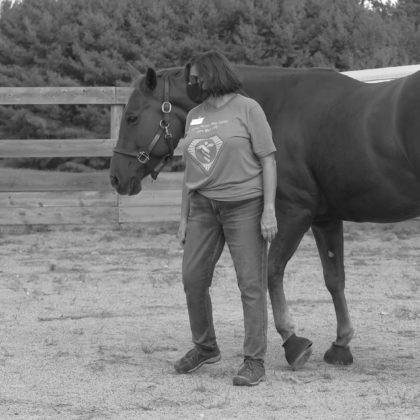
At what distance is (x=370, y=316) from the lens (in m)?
7.61

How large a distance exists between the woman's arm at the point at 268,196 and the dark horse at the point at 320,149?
1.27 feet

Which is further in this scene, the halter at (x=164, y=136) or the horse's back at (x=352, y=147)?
the halter at (x=164, y=136)

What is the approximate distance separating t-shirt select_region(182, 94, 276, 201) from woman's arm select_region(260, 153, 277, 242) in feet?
0.17

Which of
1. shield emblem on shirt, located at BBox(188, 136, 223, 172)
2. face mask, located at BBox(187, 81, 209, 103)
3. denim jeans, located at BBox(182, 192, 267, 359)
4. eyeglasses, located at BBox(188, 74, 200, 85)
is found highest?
eyeglasses, located at BBox(188, 74, 200, 85)

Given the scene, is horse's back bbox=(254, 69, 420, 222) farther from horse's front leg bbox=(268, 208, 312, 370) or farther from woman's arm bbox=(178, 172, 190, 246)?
woman's arm bbox=(178, 172, 190, 246)

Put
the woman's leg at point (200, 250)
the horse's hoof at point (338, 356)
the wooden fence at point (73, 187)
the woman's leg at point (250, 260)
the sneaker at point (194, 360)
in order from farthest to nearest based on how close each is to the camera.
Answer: the wooden fence at point (73, 187)
the horse's hoof at point (338, 356)
the sneaker at point (194, 360)
the woman's leg at point (200, 250)
the woman's leg at point (250, 260)

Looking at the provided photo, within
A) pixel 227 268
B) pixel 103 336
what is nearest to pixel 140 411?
pixel 103 336

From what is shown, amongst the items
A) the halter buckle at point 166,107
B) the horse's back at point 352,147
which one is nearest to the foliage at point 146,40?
the halter buckle at point 166,107

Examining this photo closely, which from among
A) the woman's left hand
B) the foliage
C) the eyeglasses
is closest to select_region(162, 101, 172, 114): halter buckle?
the eyeglasses

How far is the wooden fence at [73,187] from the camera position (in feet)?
41.1

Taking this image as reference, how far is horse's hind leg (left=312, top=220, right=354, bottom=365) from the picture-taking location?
20.2 ft

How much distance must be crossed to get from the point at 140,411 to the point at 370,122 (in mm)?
2036

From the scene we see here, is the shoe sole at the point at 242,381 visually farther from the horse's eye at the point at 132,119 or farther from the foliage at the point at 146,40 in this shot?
the foliage at the point at 146,40

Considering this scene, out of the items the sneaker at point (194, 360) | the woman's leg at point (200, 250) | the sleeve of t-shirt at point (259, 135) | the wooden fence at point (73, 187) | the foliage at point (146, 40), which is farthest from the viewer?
the foliage at point (146, 40)
